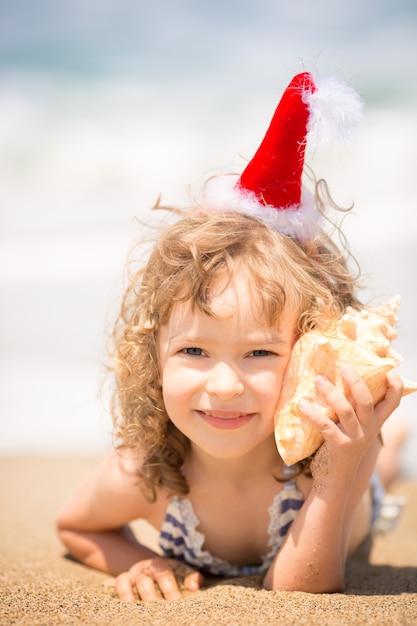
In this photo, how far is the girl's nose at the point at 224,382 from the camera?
2248 millimetres

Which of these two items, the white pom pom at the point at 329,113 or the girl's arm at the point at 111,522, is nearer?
the white pom pom at the point at 329,113

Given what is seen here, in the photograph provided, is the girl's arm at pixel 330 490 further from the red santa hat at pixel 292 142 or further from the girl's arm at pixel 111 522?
the red santa hat at pixel 292 142

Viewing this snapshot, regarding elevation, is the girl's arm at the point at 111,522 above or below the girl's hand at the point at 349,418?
below

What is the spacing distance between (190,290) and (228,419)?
470mm

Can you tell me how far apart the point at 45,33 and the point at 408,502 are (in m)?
15.3

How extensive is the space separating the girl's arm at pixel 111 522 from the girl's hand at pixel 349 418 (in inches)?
31.1

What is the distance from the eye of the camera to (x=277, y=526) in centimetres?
270

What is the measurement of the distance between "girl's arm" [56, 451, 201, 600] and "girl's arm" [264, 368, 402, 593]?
0.46m

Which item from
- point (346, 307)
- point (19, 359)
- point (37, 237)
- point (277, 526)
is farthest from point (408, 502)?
point (37, 237)

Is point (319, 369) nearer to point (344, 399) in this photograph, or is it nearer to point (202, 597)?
point (344, 399)

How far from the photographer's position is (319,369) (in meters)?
2.29

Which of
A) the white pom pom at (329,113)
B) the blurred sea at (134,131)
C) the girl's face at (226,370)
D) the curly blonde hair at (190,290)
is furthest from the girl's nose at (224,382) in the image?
the blurred sea at (134,131)

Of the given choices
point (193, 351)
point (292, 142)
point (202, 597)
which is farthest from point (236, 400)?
point (292, 142)

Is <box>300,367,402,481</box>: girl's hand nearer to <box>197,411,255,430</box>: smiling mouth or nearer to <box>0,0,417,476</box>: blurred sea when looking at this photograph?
<box>197,411,255,430</box>: smiling mouth
